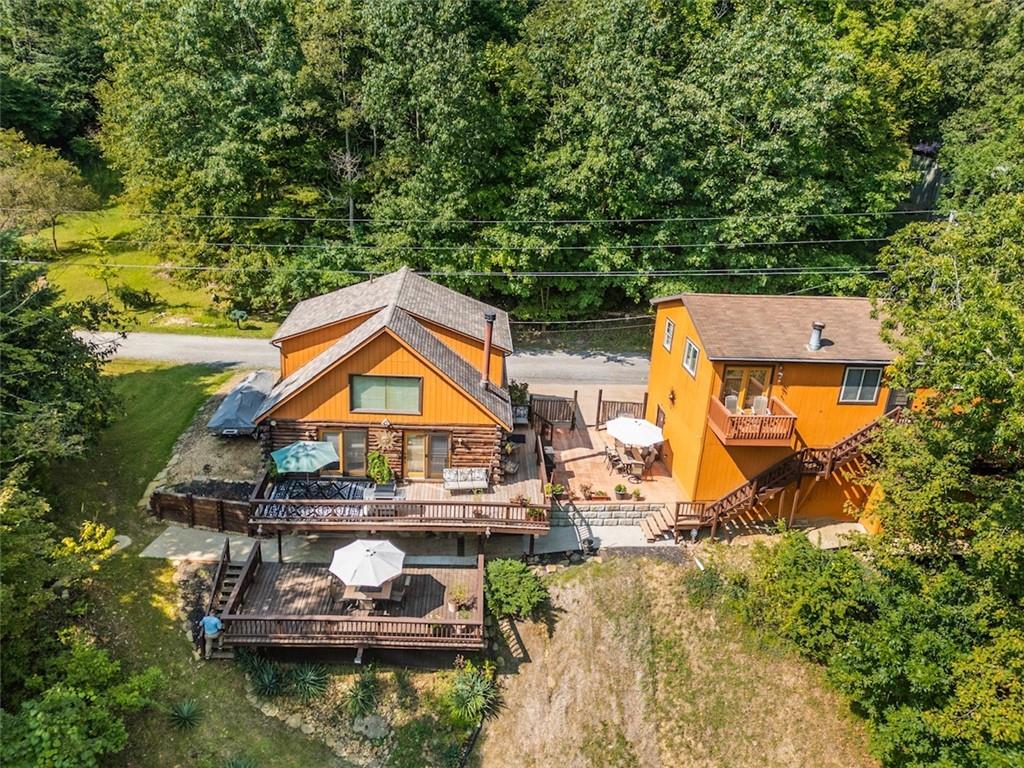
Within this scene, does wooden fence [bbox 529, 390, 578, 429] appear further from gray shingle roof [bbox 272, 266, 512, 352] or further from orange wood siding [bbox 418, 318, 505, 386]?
orange wood siding [bbox 418, 318, 505, 386]

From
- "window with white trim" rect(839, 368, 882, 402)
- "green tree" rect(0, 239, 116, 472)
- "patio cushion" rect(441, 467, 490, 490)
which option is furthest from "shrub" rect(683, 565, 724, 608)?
"green tree" rect(0, 239, 116, 472)

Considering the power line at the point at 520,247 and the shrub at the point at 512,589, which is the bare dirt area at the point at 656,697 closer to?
the shrub at the point at 512,589

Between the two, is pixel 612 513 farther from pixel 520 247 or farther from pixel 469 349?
pixel 520 247

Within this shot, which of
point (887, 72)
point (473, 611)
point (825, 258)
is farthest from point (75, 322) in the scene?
point (887, 72)

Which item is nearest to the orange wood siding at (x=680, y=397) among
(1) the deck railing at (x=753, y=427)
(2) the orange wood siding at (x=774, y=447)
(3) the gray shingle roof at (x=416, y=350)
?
(2) the orange wood siding at (x=774, y=447)

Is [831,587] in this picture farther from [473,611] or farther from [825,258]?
[825,258]

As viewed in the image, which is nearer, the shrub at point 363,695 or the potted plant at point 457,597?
the shrub at point 363,695

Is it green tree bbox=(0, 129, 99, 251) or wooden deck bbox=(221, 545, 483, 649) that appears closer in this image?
wooden deck bbox=(221, 545, 483, 649)
